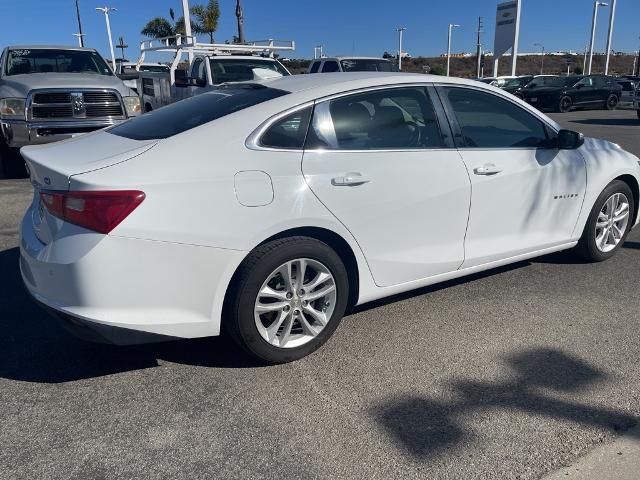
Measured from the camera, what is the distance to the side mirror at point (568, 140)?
14.3 ft

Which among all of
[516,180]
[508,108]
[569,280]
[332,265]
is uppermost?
[508,108]

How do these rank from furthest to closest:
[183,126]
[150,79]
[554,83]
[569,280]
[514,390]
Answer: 1. [554,83]
2. [150,79]
3. [569,280]
4. [183,126]
5. [514,390]

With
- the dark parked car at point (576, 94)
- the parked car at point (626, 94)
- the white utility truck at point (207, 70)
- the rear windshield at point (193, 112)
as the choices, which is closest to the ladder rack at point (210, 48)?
the white utility truck at point (207, 70)

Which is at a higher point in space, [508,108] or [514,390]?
[508,108]

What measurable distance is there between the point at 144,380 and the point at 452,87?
277 centimetres

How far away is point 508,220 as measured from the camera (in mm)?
4133

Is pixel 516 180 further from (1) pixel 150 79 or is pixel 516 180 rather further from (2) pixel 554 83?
(2) pixel 554 83

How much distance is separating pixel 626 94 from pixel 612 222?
25170 millimetres

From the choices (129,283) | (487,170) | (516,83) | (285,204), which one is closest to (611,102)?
(516,83)

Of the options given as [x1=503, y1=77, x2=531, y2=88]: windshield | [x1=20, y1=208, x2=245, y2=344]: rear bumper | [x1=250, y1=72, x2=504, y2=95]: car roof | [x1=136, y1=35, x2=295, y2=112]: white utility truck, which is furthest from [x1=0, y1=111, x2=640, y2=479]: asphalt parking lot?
[x1=503, y1=77, x2=531, y2=88]: windshield

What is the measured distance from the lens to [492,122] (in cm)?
421

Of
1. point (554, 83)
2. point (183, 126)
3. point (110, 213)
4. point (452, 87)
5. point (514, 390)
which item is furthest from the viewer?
point (554, 83)

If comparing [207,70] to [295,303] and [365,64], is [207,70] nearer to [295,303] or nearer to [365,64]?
[365,64]

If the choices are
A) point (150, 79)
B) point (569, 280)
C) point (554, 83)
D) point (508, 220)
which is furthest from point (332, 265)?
point (554, 83)
